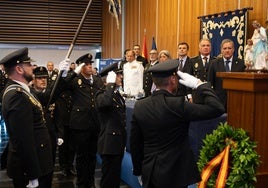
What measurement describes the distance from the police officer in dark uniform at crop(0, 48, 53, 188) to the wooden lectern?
1.34 m

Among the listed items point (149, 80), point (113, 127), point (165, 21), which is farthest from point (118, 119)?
point (165, 21)

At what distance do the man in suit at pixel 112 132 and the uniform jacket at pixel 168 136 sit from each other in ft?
3.57

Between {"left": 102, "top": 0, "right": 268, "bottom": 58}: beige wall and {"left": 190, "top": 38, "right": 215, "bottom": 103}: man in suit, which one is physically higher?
{"left": 102, "top": 0, "right": 268, "bottom": 58}: beige wall

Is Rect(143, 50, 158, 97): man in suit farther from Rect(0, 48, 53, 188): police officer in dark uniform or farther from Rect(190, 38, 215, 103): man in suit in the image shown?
Rect(0, 48, 53, 188): police officer in dark uniform

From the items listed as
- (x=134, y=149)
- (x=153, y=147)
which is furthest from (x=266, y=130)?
(x=134, y=149)

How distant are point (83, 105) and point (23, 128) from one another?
171 centimetres

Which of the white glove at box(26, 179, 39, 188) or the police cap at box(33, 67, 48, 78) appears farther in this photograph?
the police cap at box(33, 67, 48, 78)

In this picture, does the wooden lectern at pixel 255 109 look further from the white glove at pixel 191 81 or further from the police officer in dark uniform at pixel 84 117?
the police officer in dark uniform at pixel 84 117

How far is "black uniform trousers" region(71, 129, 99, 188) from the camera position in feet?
13.4

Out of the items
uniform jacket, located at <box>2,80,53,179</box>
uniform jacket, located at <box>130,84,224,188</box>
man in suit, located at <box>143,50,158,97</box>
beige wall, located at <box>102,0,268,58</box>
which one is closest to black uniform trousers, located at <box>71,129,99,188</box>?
uniform jacket, located at <box>2,80,53,179</box>

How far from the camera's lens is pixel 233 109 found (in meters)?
2.35

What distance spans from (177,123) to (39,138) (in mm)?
1024

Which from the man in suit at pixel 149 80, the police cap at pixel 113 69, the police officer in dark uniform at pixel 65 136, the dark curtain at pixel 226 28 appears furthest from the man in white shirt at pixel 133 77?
the police cap at pixel 113 69

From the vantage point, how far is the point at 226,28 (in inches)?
255
